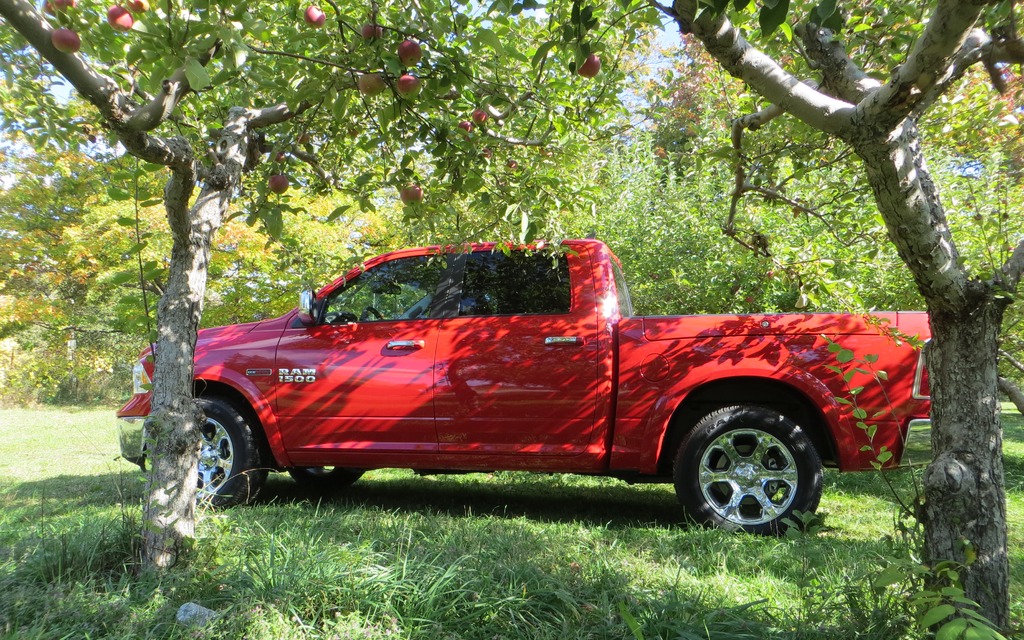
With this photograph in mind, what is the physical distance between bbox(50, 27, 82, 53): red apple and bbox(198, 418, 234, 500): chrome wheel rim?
296cm

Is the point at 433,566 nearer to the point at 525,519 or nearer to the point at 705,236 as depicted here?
the point at 525,519

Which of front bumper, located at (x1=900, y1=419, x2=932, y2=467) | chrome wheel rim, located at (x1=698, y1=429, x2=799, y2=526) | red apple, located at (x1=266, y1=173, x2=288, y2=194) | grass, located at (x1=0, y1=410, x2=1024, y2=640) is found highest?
red apple, located at (x1=266, y1=173, x2=288, y2=194)

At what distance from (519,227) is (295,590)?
67.6 inches

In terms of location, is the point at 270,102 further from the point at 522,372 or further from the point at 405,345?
the point at 522,372

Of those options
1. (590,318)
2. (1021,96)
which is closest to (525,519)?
(590,318)

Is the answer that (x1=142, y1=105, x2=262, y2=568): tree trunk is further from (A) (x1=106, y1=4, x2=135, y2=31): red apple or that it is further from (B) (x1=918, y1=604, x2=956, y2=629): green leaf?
(B) (x1=918, y1=604, x2=956, y2=629): green leaf

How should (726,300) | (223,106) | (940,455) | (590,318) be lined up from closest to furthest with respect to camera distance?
1. (940,455)
2. (590,318)
3. (223,106)
4. (726,300)

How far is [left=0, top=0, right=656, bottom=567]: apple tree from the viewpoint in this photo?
2.07m

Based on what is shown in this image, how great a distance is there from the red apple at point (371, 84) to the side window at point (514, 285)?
7.20ft

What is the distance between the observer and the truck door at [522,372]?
417 centimetres

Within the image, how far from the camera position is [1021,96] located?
4777mm

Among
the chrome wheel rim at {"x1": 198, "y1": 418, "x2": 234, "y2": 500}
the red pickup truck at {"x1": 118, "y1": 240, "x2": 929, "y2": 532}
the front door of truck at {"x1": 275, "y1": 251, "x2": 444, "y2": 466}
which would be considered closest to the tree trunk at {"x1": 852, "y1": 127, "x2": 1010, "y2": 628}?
the red pickup truck at {"x1": 118, "y1": 240, "x2": 929, "y2": 532}

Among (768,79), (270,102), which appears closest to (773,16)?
(768,79)

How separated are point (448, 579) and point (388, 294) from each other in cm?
255
